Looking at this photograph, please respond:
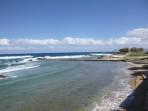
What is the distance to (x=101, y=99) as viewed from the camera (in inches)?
775

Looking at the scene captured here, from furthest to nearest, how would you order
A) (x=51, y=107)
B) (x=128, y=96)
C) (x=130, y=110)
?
1. (x=128, y=96)
2. (x=51, y=107)
3. (x=130, y=110)

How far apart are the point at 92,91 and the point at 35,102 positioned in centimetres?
683

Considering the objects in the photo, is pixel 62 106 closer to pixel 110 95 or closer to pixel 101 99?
pixel 101 99

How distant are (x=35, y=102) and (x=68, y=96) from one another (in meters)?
3.46

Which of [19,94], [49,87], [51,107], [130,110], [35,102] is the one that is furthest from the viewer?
[49,87]

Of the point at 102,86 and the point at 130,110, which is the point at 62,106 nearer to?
the point at 130,110

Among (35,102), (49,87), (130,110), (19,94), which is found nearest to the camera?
(130,110)

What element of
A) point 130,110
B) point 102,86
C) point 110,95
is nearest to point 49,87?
point 102,86

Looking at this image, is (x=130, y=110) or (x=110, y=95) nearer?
(x=130, y=110)

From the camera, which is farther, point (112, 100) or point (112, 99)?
point (112, 99)

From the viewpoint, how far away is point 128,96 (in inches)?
795

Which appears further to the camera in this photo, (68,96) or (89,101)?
(68,96)

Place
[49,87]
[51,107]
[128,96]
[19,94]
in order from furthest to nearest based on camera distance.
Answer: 1. [49,87]
2. [19,94]
3. [128,96]
4. [51,107]

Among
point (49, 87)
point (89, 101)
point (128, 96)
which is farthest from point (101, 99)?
point (49, 87)
